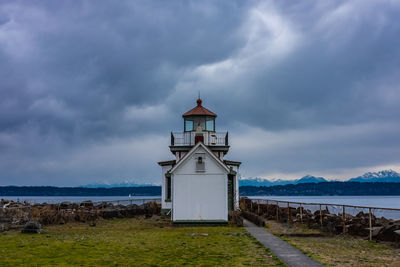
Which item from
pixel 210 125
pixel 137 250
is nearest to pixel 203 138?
pixel 210 125

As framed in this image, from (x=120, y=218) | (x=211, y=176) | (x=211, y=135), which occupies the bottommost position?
(x=120, y=218)

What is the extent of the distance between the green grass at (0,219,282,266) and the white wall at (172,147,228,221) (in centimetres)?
514

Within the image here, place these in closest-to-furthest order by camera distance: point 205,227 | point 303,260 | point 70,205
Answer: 1. point 303,260
2. point 205,227
3. point 70,205

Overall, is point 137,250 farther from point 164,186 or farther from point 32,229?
point 164,186

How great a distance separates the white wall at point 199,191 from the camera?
26.5 m

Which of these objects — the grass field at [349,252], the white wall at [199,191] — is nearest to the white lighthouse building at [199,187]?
the white wall at [199,191]

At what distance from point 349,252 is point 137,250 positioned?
7.21 metres

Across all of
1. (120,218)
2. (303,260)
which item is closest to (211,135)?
(120,218)

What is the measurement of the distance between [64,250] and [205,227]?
37.6 feet

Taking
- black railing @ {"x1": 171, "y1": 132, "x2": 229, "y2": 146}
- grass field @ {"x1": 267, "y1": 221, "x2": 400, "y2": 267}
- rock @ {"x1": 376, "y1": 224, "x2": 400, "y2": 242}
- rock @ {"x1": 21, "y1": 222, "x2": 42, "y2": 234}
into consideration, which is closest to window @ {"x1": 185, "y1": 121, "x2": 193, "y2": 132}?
black railing @ {"x1": 171, "y1": 132, "x2": 229, "y2": 146}

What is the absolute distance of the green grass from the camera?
12.9 metres

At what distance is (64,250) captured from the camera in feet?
51.3

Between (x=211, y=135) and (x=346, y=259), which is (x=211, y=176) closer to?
(x=211, y=135)

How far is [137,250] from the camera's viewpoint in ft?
51.6
